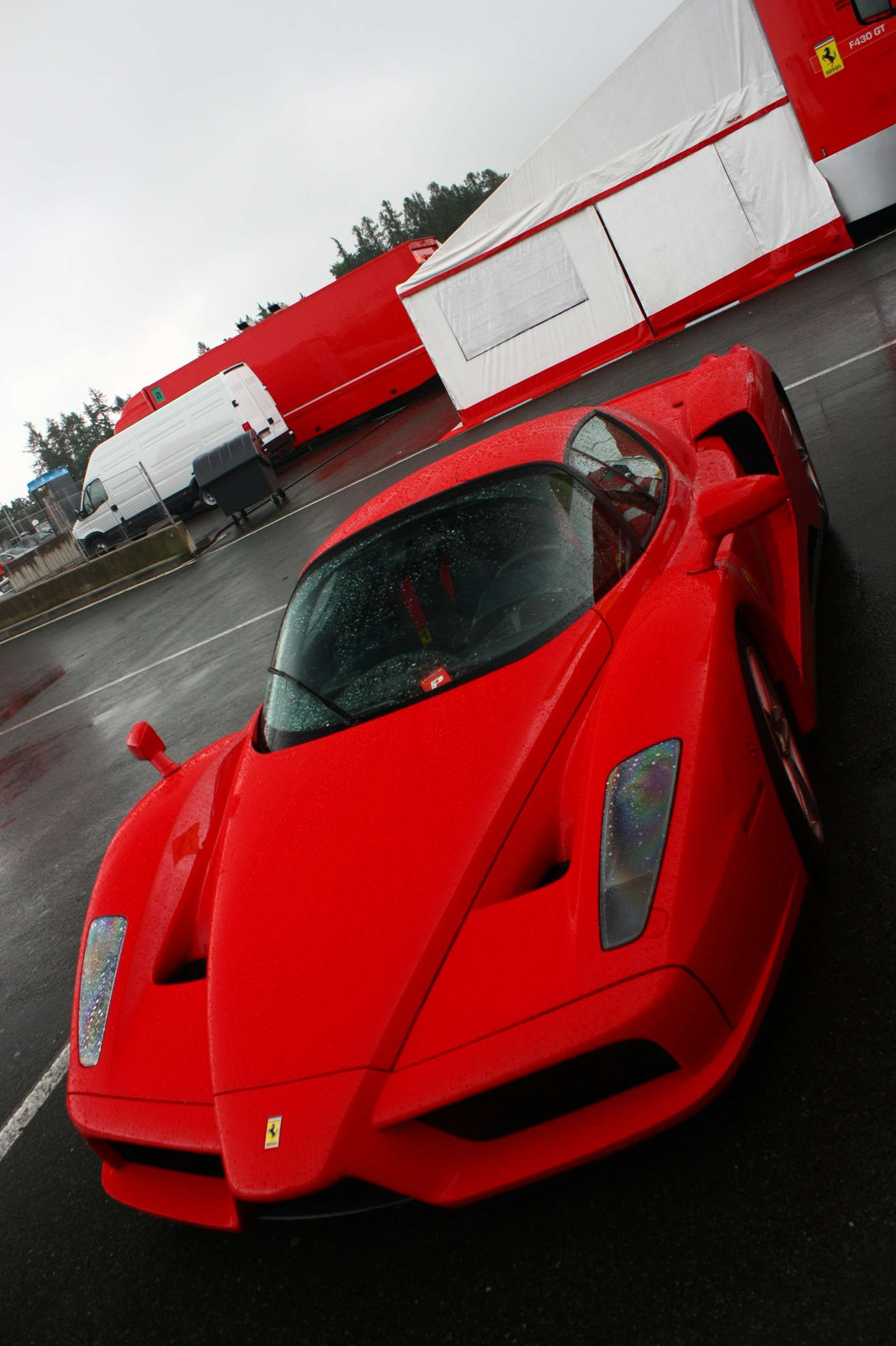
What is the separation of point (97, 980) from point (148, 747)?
1047 mm

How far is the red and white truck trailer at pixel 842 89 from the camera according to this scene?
36.5 feet

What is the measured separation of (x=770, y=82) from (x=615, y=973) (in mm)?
13140

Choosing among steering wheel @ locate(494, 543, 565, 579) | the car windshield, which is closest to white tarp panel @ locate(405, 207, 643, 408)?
the car windshield

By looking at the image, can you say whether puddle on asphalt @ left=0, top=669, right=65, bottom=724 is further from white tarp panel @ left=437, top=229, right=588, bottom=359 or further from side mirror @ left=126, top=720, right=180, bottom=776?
side mirror @ left=126, top=720, right=180, bottom=776

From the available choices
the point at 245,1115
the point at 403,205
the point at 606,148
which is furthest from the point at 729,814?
the point at 403,205

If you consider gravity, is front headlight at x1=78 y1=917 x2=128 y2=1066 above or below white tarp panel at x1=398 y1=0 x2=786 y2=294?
below

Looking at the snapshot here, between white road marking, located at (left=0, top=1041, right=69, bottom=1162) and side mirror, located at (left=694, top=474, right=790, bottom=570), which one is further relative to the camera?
white road marking, located at (left=0, top=1041, right=69, bottom=1162)

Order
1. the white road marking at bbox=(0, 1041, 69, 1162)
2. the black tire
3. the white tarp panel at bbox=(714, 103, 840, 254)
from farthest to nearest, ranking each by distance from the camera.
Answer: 1. the white tarp panel at bbox=(714, 103, 840, 254)
2. the white road marking at bbox=(0, 1041, 69, 1162)
3. the black tire

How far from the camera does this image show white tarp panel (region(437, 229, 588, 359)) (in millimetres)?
13266

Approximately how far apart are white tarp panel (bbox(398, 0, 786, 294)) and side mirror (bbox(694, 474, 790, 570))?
11.6 metres

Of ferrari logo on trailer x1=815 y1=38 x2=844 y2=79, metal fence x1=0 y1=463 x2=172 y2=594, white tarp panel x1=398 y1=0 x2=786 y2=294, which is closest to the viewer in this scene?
ferrari logo on trailer x1=815 y1=38 x2=844 y2=79

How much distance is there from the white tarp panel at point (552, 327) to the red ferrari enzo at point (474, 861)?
36.2 ft

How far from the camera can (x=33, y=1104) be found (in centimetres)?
323

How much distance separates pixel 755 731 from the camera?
7.18 ft
